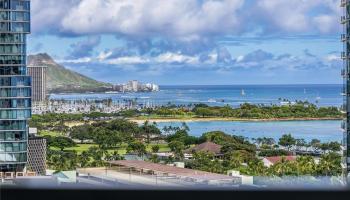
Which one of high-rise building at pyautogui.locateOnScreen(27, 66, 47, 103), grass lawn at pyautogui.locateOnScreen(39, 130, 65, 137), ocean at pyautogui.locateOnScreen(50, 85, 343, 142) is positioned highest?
high-rise building at pyautogui.locateOnScreen(27, 66, 47, 103)

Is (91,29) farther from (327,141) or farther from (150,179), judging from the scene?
(150,179)

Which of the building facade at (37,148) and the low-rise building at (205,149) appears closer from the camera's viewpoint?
the building facade at (37,148)

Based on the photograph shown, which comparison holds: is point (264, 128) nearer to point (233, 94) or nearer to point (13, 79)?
point (233, 94)

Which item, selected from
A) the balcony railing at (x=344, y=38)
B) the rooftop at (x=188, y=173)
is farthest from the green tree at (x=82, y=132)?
the balcony railing at (x=344, y=38)

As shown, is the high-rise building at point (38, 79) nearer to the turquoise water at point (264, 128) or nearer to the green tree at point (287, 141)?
the turquoise water at point (264, 128)

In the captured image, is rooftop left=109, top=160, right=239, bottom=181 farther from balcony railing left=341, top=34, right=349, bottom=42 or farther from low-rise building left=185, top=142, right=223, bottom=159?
low-rise building left=185, top=142, right=223, bottom=159

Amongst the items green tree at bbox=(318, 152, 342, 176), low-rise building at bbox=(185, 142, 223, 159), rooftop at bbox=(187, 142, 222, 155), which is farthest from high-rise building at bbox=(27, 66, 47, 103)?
green tree at bbox=(318, 152, 342, 176)
